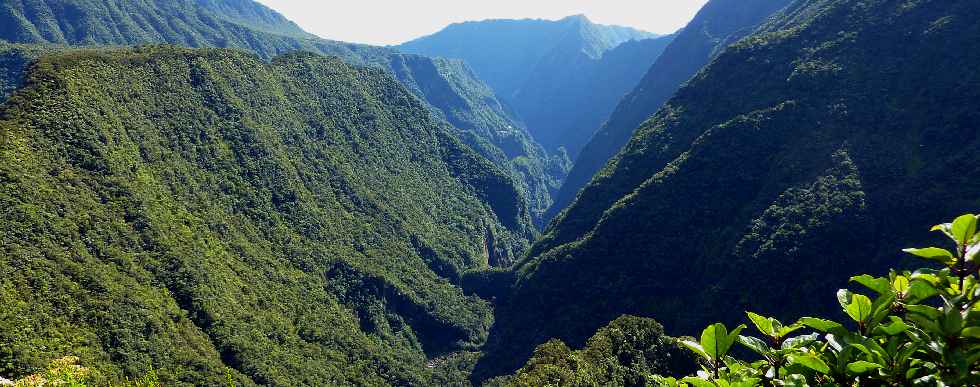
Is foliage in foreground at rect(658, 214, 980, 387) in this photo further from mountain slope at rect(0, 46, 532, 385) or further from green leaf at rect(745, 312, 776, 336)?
mountain slope at rect(0, 46, 532, 385)

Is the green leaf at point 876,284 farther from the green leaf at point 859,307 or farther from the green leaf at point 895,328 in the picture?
the green leaf at point 895,328

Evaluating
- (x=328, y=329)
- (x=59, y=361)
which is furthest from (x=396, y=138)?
(x=59, y=361)

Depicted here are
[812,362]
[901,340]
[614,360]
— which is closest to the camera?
[812,362]

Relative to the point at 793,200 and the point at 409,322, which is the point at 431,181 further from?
the point at 793,200

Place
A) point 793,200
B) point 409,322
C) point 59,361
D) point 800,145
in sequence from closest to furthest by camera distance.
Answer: point 59,361 → point 793,200 → point 800,145 → point 409,322

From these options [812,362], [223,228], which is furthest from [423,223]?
[812,362]

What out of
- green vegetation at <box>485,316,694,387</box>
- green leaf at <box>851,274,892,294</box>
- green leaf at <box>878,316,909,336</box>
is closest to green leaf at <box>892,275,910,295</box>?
green leaf at <box>851,274,892,294</box>

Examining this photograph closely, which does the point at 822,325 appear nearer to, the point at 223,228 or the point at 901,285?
the point at 901,285
